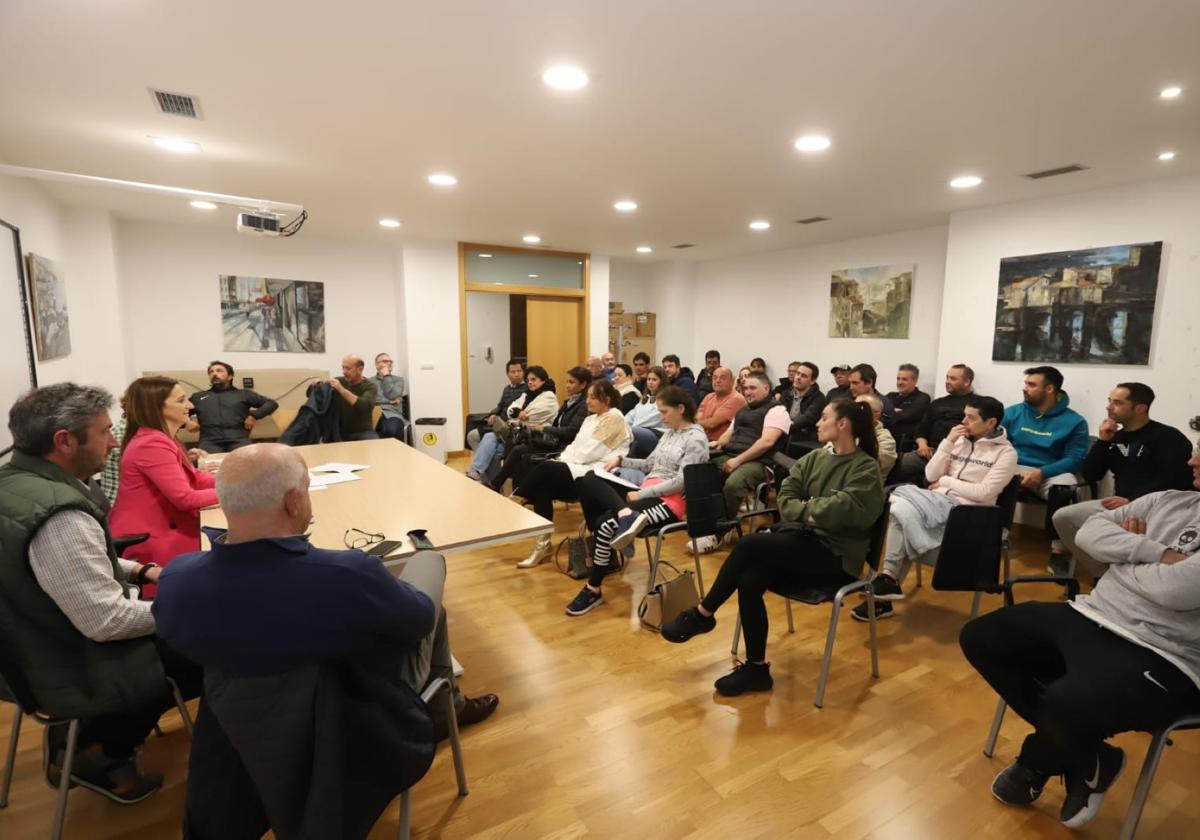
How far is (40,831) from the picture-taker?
1781 millimetres

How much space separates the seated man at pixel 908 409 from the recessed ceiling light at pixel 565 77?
4.24m

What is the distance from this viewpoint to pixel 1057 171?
4094 mm

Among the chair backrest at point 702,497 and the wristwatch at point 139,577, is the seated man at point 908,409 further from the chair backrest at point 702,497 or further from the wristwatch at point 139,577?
the wristwatch at point 139,577

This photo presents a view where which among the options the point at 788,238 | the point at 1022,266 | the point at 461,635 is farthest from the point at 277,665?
the point at 788,238

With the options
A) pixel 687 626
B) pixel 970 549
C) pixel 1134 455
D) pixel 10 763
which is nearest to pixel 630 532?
pixel 687 626

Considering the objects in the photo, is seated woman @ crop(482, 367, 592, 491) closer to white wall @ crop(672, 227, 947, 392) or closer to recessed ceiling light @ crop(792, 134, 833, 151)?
recessed ceiling light @ crop(792, 134, 833, 151)

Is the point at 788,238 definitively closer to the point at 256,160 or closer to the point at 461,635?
the point at 256,160

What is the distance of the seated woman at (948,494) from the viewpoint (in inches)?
124

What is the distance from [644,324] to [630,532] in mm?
6733

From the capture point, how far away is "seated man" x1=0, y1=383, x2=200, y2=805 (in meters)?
A: 1.48

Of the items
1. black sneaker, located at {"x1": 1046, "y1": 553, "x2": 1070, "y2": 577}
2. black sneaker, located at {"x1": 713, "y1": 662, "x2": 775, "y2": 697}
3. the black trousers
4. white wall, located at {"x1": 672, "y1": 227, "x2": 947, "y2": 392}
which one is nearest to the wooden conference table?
black sneaker, located at {"x1": 713, "y1": 662, "x2": 775, "y2": 697}

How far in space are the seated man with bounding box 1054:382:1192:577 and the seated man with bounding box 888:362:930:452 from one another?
5.66 feet

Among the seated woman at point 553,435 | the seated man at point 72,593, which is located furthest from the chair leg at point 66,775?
the seated woman at point 553,435

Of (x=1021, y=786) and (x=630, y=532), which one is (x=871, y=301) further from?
(x=1021, y=786)
